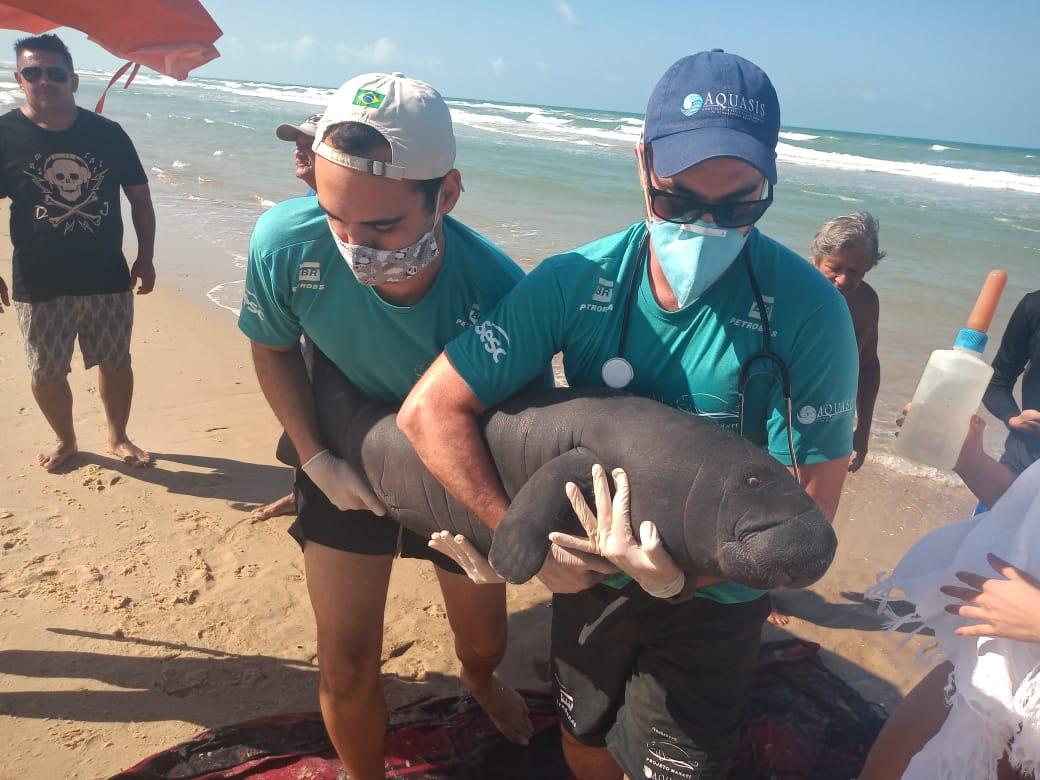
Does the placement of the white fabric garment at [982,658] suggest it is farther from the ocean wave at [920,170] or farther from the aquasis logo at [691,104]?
the ocean wave at [920,170]

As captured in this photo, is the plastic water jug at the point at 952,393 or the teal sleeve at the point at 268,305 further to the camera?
the teal sleeve at the point at 268,305

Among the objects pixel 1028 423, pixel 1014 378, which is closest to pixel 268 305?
pixel 1028 423

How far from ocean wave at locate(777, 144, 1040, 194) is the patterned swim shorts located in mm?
31536

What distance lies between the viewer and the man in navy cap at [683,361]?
196cm

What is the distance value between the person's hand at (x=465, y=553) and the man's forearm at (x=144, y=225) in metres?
4.09

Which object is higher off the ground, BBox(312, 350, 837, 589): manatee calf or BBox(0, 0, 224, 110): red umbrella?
BBox(0, 0, 224, 110): red umbrella

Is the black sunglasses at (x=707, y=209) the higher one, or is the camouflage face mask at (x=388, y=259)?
the black sunglasses at (x=707, y=209)

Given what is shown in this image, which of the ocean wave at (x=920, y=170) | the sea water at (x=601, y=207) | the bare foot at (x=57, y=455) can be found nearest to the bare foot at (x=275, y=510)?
the bare foot at (x=57, y=455)

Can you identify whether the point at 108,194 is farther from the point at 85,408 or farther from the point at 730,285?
the point at 730,285

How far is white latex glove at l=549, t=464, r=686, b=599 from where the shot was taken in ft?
6.10

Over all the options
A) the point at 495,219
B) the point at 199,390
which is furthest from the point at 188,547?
the point at 495,219

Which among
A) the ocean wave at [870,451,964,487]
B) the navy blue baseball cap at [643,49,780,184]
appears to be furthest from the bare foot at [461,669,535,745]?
the ocean wave at [870,451,964,487]

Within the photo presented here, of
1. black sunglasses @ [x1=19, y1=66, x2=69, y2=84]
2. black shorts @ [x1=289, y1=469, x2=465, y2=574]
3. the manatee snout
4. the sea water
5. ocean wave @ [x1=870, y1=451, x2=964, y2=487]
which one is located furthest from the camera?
the sea water

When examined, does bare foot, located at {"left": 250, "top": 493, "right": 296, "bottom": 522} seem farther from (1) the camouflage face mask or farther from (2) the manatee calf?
(1) the camouflage face mask
